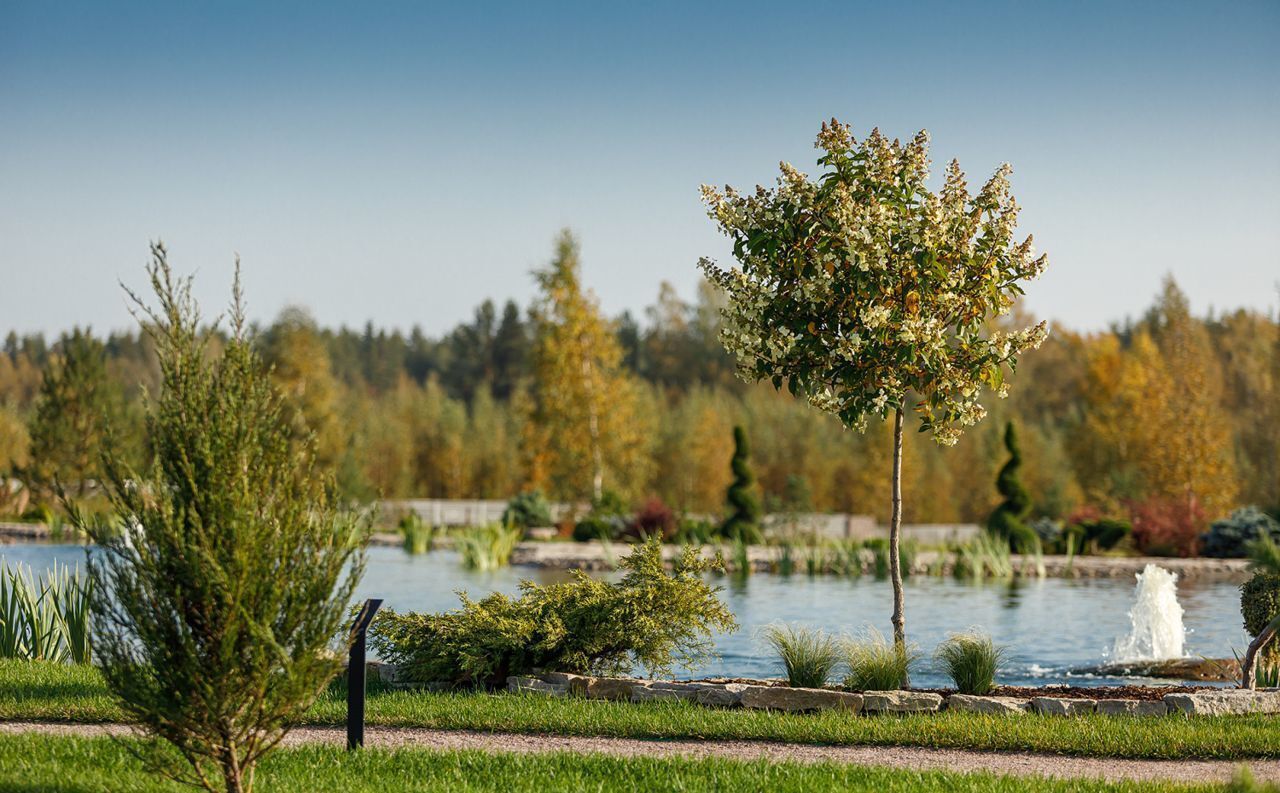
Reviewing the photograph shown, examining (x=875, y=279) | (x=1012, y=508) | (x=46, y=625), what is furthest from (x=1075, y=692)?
(x=1012, y=508)

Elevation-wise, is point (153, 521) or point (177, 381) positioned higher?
point (177, 381)

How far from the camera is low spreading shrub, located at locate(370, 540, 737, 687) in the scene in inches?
373

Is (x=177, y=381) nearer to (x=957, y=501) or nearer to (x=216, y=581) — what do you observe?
(x=216, y=581)

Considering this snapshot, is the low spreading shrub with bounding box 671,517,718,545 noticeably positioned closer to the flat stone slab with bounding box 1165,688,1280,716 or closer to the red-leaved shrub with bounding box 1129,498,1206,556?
the red-leaved shrub with bounding box 1129,498,1206,556

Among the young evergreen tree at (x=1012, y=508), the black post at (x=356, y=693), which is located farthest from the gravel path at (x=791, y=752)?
the young evergreen tree at (x=1012, y=508)

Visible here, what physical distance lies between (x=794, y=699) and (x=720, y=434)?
28.0m

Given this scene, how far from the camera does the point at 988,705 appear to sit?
8656 millimetres

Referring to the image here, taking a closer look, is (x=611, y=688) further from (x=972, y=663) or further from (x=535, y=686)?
(x=972, y=663)

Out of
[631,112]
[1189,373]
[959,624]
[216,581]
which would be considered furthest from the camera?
[1189,373]

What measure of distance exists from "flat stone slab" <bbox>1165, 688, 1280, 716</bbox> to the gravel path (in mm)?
1196

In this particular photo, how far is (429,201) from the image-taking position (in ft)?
75.5

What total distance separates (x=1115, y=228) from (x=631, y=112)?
8.42 meters

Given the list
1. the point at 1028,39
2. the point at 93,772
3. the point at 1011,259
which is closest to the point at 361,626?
the point at 93,772

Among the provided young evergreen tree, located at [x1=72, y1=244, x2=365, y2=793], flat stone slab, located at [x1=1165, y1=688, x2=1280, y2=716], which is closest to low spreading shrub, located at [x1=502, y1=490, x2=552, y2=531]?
flat stone slab, located at [x1=1165, y1=688, x2=1280, y2=716]
